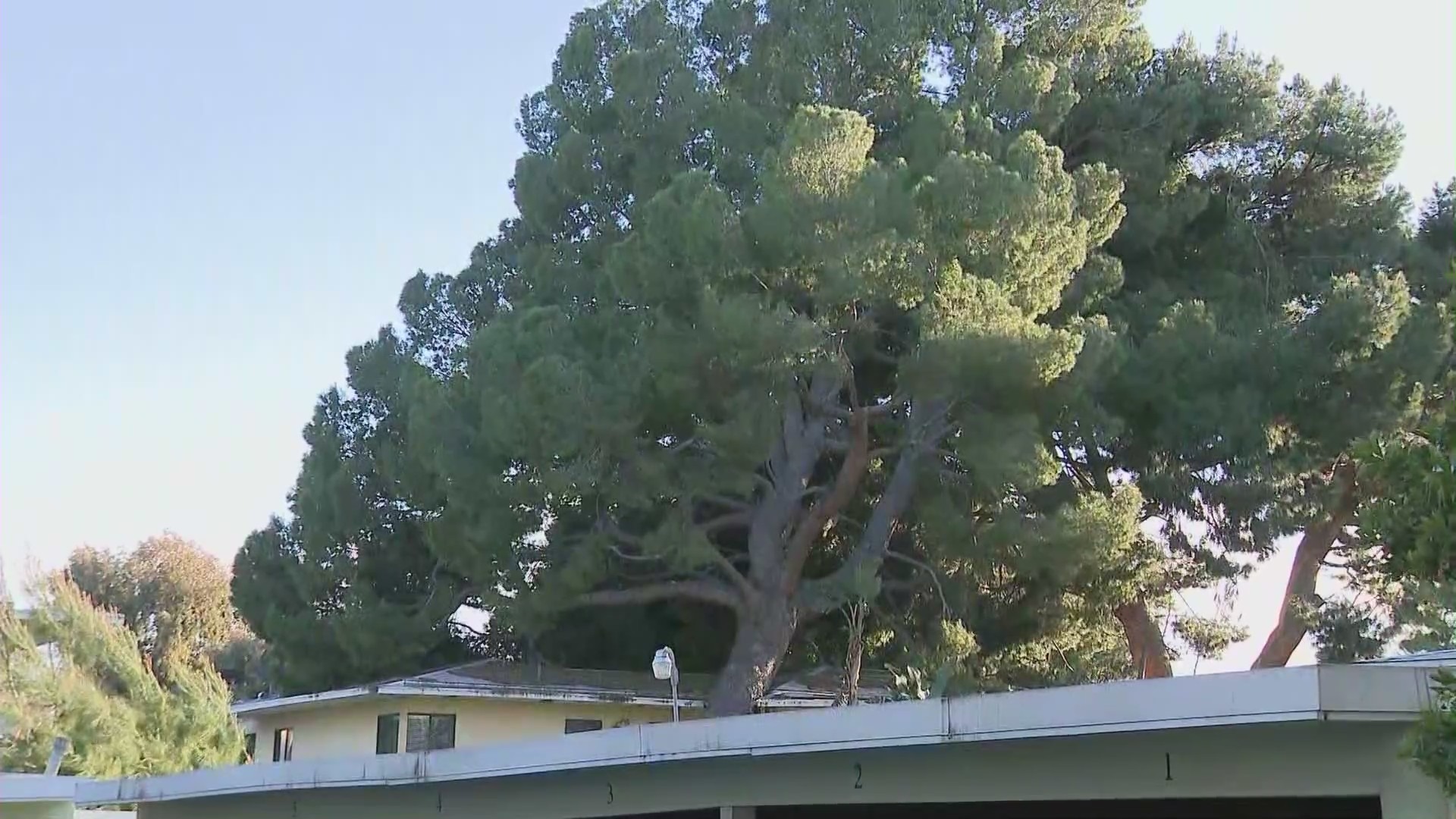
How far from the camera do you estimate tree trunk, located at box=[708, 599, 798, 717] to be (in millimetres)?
19938

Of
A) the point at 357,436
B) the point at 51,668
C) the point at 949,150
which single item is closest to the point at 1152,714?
the point at 949,150

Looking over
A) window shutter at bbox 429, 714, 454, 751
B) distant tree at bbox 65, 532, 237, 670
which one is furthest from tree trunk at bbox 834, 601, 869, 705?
distant tree at bbox 65, 532, 237, 670

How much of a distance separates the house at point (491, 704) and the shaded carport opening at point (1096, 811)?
7.27 m

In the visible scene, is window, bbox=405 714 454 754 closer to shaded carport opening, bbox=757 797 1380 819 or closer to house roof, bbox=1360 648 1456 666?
shaded carport opening, bbox=757 797 1380 819

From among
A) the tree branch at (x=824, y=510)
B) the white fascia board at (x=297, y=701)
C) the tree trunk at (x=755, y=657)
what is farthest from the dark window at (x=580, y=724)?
the tree branch at (x=824, y=510)

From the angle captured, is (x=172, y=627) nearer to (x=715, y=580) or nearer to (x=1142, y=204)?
(x=715, y=580)

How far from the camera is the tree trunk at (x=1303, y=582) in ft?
75.3

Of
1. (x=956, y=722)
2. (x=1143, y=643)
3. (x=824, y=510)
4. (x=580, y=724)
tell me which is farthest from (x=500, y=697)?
(x=956, y=722)

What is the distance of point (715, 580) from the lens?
20906 millimetres

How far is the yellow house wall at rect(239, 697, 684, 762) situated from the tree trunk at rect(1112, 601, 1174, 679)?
295 inches

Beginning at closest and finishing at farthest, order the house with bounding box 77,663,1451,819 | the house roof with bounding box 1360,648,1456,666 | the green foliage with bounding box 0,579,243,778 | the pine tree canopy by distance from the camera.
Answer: the house with bounding box 77,663,1451,819 → the house roof with bounding box 1360,648,1456,666 → the pine tree canopy → the green foliage with bounding box 0,579,243,778

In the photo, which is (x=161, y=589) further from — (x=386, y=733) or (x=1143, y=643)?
(x=1143, y=643)

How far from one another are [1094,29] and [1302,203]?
14.1 feet

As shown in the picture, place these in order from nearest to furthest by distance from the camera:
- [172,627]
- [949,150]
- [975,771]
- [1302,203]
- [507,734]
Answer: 1. [975,771]
2. [949,150]
3. [507,734]
4. [1302,203]
5. [172,627]
